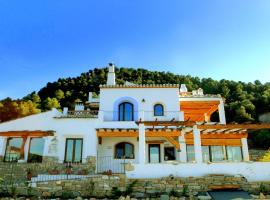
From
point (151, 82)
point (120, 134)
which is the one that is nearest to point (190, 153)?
point (120, 134)

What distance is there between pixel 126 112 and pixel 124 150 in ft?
11.0

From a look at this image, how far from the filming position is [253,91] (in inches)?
2313

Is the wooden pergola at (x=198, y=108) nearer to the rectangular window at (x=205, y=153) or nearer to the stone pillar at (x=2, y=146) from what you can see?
the rectangular window at (x=205, y=153)

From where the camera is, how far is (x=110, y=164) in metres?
23.2

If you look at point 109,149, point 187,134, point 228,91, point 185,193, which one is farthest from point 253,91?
point 185,193

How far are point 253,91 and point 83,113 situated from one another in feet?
146

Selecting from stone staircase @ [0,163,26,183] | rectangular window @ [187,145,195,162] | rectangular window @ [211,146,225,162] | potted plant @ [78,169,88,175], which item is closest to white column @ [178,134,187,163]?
rectangular window @ [187,145,195,162]

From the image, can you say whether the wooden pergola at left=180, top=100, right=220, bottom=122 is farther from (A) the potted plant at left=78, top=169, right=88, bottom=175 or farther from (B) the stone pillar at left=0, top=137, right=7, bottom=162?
(B) the stone pillar at left=0, top=137, right=7, bottom=162

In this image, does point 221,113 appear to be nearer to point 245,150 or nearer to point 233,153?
point 233,153

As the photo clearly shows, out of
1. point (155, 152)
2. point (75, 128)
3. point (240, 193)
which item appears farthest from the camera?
point (155, 152)

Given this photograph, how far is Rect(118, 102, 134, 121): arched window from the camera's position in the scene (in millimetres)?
25228

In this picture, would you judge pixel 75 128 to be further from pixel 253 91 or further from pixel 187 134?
pixel 253 91

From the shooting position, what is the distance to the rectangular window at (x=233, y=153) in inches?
973

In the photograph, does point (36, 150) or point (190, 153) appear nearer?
point (36, 150)
